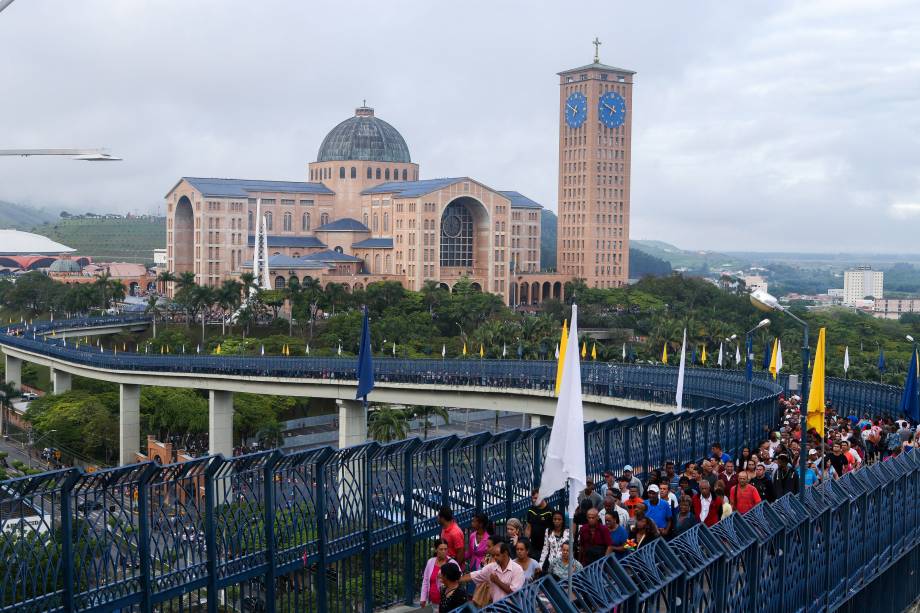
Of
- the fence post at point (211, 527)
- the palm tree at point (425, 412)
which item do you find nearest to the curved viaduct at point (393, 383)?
the palm tree at point (425, 412)

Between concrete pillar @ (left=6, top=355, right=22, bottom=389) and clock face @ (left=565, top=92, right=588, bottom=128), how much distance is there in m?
75.7

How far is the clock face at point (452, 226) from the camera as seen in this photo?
124 m

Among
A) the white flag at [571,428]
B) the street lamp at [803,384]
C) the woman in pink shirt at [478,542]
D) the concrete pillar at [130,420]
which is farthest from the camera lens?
the concrete pillar at [130,420]

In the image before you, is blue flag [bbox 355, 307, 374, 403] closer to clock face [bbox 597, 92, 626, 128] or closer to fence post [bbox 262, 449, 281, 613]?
fence post [bbox 262, 449, 281, 613]

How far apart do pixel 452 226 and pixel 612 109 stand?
2738 cm

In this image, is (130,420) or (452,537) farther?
(130,420)

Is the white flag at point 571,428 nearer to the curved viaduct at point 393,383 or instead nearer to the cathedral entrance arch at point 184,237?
the curved viaduct at point 393,383

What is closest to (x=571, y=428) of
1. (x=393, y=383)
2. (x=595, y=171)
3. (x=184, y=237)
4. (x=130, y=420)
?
(x=393, y=383)

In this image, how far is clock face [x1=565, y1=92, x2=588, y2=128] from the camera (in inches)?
5408

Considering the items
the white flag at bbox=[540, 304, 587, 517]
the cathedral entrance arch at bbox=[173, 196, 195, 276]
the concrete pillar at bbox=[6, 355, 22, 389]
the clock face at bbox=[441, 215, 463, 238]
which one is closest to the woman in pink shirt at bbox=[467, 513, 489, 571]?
the white flag at bbox=[540, 304, 587, 517]

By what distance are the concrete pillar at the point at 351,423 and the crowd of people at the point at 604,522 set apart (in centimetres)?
3193

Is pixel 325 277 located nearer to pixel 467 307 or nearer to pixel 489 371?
pixel 467 307

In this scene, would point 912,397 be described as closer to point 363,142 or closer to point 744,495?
point 744,495

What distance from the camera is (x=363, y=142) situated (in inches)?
5261
